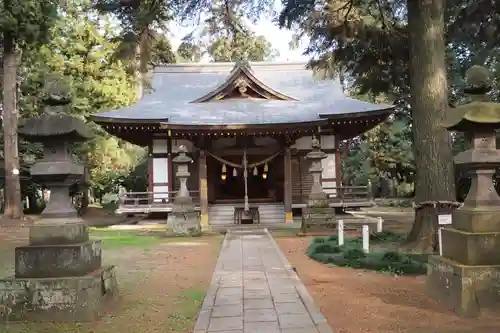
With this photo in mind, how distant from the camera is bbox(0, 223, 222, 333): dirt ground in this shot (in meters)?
5.21

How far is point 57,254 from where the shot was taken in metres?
5.64

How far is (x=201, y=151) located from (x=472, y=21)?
1065cm

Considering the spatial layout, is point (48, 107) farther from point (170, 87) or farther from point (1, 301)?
point (170, 87)

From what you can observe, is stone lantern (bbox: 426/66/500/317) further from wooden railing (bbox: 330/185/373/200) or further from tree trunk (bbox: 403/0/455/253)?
wooden railing (bbox: 330/185/373/200)

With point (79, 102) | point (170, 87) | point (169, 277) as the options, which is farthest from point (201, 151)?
point (169, 277)

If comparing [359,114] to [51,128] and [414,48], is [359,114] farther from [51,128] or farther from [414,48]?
[51,128]

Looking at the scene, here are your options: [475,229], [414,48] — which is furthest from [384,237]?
[475,229]

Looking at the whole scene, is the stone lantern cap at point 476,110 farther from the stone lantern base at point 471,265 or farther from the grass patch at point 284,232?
the grass patch at point 284,232

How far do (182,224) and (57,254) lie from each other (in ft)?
30.8

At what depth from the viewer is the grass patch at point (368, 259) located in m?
7.91

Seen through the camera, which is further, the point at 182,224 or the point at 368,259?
the point at 182,224

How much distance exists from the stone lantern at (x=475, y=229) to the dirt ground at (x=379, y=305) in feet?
0.77

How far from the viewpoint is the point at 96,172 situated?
27.7m

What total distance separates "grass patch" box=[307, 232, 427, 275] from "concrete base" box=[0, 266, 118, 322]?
491 cm
